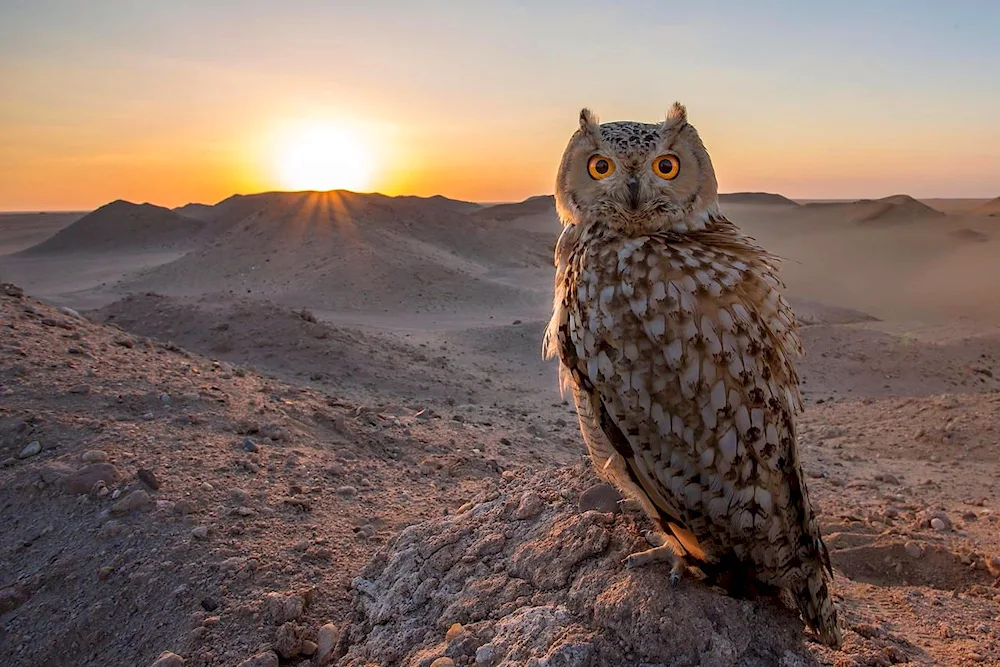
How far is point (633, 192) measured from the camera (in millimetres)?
2775

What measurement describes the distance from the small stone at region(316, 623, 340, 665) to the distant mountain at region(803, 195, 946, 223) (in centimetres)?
6923

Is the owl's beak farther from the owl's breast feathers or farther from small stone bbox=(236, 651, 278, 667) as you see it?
small stone bbox=(236, 651, 278, 667)

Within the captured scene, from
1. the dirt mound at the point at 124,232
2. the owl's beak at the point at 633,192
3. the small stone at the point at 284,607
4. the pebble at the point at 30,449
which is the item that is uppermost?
the dirt mound at the point at 124,232

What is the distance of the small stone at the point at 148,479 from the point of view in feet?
13.0

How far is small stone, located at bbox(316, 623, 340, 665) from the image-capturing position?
3027mm

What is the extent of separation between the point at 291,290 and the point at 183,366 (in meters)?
14.1

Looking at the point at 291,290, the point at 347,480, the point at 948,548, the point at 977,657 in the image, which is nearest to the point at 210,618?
the point at 347,480

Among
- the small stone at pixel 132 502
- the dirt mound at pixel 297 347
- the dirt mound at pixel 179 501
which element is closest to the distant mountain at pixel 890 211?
the dirt mound at pixel 297 347

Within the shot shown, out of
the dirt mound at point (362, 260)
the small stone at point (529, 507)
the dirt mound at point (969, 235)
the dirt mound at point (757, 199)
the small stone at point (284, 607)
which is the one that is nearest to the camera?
the small stone at point (284, 607)

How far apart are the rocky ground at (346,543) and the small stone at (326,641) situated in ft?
0.05

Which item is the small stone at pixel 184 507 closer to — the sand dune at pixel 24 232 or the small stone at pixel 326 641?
the small stone at pixel 326 641

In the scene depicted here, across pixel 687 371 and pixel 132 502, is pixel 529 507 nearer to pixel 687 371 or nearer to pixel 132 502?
pixel 687 371

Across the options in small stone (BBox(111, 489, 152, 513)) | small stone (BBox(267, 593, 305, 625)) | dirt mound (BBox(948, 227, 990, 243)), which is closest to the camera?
small stone (BBox(267, 593, 305, 625))

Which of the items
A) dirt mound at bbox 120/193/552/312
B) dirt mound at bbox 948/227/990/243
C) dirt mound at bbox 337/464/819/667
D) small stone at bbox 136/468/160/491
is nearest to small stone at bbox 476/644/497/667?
dirt mound at bbox 337/464/819/667
